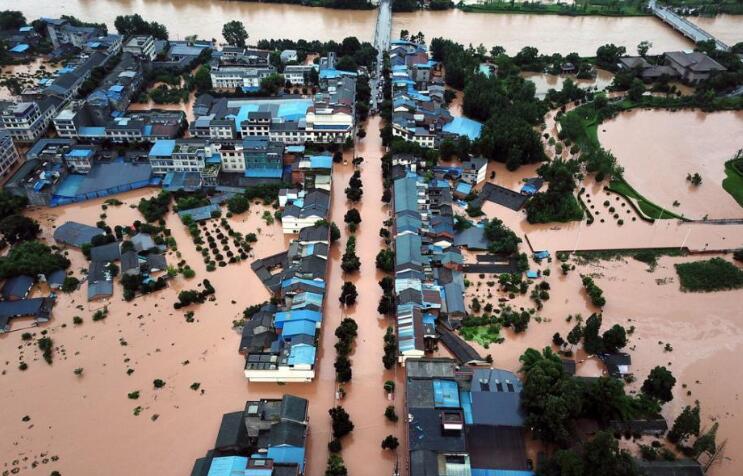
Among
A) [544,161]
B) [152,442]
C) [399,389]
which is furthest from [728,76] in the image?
[152,442]

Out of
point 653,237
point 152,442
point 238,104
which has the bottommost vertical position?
point 152,442

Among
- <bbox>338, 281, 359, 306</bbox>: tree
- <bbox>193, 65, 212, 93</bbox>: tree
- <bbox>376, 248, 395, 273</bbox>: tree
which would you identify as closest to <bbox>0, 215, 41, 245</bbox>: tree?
<bbox>338, 281, 359, 306</bbox>: tree

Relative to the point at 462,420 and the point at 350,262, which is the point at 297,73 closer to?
the point at 350,262

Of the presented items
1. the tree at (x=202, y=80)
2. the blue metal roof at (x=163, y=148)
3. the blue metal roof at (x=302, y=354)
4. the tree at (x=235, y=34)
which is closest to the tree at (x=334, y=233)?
the blue metal roof at (x=302, y=354)

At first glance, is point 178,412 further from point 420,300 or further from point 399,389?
point 420,300

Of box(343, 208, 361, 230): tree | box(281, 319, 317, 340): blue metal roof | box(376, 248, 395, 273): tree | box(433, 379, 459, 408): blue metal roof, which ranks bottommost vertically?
box(433, 379, 459, 408): blue metal roof

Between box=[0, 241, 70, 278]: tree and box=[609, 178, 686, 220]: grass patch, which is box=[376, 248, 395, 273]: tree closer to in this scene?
box=[0, 241, 70, 278]: tree
